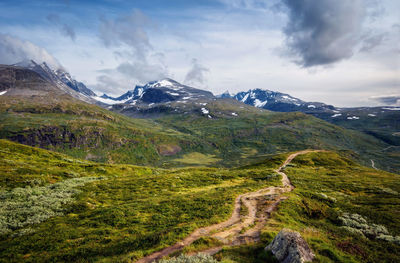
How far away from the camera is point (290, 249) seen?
1477 cm

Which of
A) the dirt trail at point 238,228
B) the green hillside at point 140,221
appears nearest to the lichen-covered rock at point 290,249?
the green hillside at point 140,221

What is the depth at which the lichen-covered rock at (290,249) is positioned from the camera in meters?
14.4

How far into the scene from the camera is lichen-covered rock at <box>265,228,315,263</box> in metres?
14.4

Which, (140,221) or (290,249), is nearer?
(290,249)

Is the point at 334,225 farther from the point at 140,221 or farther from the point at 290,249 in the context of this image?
the point at 140,221

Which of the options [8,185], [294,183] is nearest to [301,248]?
[294,183]

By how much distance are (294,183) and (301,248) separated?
3711cm

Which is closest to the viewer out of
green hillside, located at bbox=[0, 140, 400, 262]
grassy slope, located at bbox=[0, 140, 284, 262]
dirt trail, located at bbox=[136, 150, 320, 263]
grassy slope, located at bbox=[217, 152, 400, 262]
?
grassy slope, located at bbox=[217, 152, 400, 262]

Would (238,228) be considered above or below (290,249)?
below

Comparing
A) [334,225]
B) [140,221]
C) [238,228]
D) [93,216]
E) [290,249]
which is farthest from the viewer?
[93,216]

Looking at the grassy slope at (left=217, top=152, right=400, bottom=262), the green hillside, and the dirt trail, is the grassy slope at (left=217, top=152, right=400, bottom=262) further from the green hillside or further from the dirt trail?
the dirt trail

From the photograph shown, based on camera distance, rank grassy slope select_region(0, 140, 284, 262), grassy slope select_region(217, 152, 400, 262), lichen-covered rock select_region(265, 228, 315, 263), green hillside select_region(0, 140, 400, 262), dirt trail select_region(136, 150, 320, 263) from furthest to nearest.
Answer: grassy slope select_region(0, 140, 284, 262)
green hillside select_region(0, 140, 400, 262)
dirt trail select_region(136, 150, 320, 263)
grassy slope select_region(217, 152, 400, 262)
lichen-covered rock select_region(265, 228, 315, 263)

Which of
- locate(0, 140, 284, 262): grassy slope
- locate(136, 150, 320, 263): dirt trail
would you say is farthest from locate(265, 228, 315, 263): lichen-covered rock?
locate(0, 140, 284, 262): grassy slope

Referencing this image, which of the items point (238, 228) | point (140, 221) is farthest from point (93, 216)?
point (238, 228)
